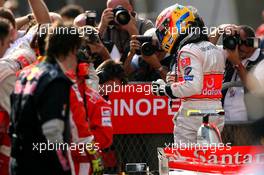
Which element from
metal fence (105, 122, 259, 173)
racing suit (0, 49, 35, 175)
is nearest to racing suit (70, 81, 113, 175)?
racing suit (0, 49, 35, 175)

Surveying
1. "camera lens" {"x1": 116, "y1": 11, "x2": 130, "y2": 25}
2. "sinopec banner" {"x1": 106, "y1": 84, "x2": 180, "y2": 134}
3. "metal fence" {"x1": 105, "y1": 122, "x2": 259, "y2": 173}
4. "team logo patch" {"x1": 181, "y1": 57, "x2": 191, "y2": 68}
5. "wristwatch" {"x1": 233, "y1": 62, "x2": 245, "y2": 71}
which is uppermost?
"camera lens" {"x1": 116, "y1": 11, "x2": 130, "y2": 25}

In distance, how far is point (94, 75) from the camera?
8.80 meters

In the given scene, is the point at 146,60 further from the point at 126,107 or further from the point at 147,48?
the point at 126,107

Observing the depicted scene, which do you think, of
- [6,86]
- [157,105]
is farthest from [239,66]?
[6,86]

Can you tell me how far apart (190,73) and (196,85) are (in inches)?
4.7

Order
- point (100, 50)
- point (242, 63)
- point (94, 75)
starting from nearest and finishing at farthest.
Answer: point (94, 75)
point (100, 50)
point (242, 63)

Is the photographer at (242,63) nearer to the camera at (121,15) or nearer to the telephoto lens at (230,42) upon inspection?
the telephoto lens at (230,42)

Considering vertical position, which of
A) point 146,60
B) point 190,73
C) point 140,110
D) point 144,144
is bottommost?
point 144,144

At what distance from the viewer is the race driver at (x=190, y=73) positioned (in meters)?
8.69

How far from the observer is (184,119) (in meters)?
8.98

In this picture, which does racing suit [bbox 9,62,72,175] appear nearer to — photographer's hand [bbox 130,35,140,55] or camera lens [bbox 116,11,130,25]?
photographer's hand [bbox 130,35,140,55]

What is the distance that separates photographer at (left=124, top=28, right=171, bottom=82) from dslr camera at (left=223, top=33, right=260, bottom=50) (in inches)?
28.9

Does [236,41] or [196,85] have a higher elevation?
[236,41]

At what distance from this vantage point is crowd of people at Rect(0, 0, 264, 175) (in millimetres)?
6340
